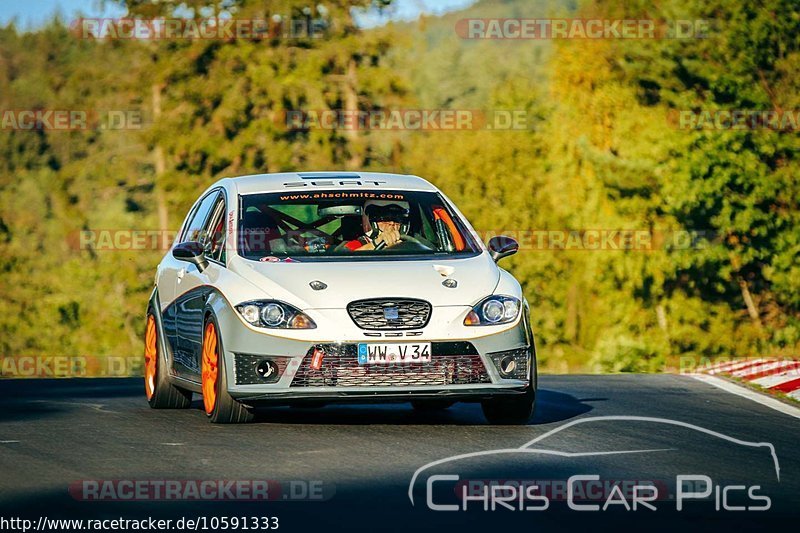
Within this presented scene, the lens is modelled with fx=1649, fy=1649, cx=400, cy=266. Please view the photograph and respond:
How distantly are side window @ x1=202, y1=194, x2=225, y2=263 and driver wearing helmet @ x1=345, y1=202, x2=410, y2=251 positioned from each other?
909 millimetres

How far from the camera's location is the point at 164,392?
500 inches

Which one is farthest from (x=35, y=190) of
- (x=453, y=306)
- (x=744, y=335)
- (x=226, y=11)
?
(x=453, y=306)

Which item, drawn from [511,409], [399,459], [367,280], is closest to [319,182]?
[367,280]

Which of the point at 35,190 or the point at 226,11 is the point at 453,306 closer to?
the point at 226,11

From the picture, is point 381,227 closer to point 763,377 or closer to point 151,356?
point 151,356

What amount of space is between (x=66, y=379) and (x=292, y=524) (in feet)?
34.9

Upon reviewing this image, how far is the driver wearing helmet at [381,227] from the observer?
11875mm

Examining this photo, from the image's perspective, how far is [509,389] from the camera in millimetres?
10789

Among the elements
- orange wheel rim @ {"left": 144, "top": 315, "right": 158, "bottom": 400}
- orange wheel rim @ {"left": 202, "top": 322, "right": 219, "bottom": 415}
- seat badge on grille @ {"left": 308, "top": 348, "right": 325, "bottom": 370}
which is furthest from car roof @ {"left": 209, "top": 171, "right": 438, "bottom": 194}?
seat badge on grille @ {"left": 308, "top": 348, "right": 325, "bottom": 370}

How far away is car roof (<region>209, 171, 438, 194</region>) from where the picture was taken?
12289 mm

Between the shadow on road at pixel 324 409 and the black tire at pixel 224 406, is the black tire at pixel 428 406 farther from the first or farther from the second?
the black tire at pixel 224 406

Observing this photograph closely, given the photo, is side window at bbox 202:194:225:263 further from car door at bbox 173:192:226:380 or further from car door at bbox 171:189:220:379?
car door at bbox 171:189:220:379

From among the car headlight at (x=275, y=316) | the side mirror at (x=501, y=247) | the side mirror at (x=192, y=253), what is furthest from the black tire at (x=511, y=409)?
the side mirror at (x=192, y=253)

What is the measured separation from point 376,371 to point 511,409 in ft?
3.82
